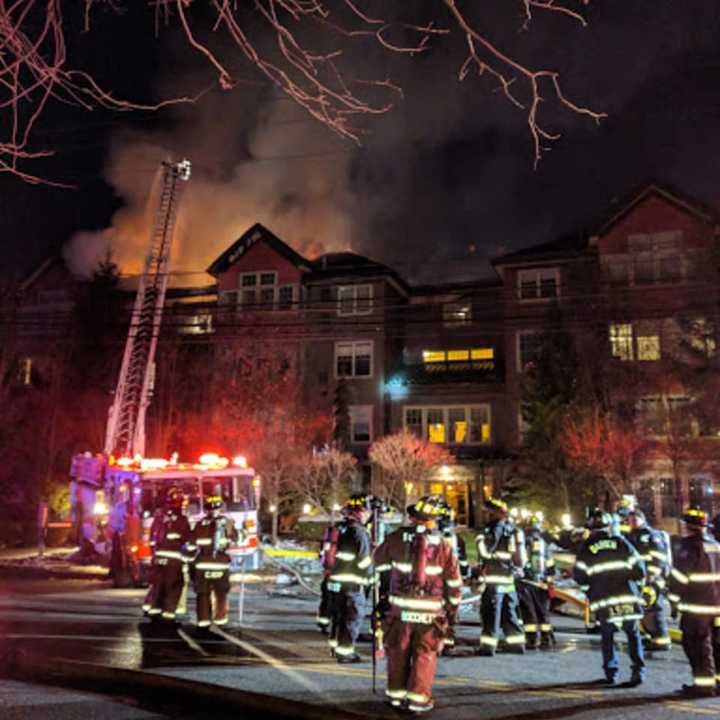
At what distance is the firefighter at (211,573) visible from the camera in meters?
9.19

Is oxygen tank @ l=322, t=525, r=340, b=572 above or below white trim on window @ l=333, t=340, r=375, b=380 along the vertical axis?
below

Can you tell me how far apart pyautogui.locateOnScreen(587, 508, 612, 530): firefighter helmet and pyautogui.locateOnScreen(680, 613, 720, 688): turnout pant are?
108 cm

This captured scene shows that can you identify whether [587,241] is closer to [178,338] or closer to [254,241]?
[254,241]

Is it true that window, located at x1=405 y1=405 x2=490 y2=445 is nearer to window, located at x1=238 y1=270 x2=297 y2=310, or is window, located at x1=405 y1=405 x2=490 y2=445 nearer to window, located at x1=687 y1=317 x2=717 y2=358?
window, located at x1=238 y1=270 x2=297 y2=310

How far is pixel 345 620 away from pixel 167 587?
3.06 m

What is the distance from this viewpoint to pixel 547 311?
2694 centimetres

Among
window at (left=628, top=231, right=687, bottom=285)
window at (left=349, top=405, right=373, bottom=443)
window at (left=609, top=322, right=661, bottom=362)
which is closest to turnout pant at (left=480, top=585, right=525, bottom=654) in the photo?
window at (left=609, top=322, right=661, bottom=362)

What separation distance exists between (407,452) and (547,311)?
7394mm

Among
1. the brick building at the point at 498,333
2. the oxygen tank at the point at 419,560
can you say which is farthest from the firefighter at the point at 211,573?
the brick building at the point at 498,333

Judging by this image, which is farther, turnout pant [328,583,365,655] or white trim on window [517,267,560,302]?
white trim on window [517,267,560,302]

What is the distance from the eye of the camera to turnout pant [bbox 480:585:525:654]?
26.8 feet

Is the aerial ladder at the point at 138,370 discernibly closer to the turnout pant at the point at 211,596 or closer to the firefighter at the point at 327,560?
the turnout pant at the point at 211,596

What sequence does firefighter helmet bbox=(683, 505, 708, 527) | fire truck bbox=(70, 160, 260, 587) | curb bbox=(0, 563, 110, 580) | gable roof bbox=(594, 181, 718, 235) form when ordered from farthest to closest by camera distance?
gable roof bbox=(594, 181, 718, 235), curb bbox=(0, 563, 110, 580), fire truck bbox=(70, 160, 260, 587), firefighter helmet bbox=(683, 505, 708, 527)

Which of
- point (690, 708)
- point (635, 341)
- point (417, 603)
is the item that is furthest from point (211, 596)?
point (635, 341)
